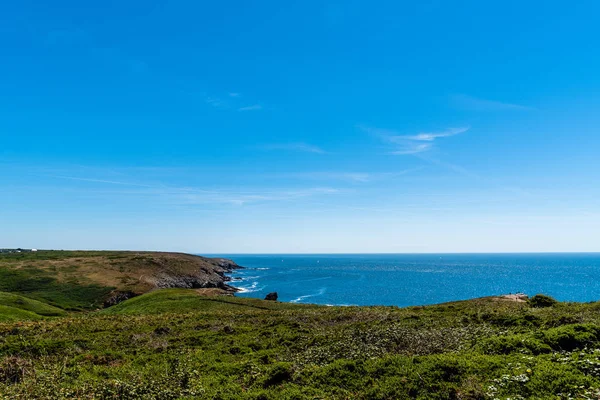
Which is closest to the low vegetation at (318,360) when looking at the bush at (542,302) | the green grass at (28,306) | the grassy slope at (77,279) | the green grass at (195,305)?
the bush at (542,302)

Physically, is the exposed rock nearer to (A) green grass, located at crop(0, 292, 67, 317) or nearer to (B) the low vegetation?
(A) green grass, located at crop(0, 292, 67, 317)

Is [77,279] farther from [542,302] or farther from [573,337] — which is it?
[573,337]

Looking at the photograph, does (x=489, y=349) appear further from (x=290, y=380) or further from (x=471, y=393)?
(x=290, y=380)

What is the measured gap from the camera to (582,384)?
13445 millimetres

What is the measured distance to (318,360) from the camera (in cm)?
2056

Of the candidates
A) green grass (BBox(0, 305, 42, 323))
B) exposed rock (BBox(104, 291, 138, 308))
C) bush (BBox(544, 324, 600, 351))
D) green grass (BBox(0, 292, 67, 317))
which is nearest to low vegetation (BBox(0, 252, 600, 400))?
bush (BBox(544, 324, 600, 351))

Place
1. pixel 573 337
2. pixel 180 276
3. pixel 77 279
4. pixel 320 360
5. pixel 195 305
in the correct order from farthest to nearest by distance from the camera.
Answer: pixel 180 276
pixel 77 279
pixel 195 305
pixel 320 360
pixel 573 337

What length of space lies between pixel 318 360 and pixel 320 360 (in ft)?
0.42

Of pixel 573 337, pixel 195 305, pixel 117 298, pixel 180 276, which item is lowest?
pixel 117 298

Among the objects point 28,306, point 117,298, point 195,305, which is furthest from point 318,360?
point 117,298

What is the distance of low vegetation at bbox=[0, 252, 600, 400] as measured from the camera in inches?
589

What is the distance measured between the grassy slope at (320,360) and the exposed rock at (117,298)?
198 feet

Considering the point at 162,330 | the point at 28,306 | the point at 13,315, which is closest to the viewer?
the point at 162,330

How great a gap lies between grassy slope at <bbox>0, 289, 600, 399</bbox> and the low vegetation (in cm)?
7
